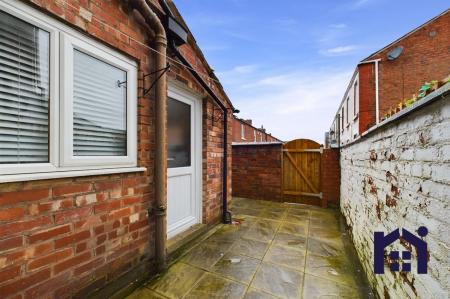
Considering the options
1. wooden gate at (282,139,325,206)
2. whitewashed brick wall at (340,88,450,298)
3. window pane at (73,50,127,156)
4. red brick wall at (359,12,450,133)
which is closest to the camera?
whitewashed brick wall at (340,88,450,298)

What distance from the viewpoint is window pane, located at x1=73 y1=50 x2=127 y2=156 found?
174cm

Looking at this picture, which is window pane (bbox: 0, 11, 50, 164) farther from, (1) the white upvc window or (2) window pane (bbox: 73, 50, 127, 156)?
(2) window pane (bbox: 73, 50, 127, 156)

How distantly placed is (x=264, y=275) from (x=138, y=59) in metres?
2.98

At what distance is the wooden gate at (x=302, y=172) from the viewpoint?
625 centimetres

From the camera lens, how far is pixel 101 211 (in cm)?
187

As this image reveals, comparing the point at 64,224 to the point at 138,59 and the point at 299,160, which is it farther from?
the point at 299,160

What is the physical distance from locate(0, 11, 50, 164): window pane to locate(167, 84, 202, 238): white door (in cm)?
167

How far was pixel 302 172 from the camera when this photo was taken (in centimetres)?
641

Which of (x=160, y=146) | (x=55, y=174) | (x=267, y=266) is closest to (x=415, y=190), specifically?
(x=267, y=266)

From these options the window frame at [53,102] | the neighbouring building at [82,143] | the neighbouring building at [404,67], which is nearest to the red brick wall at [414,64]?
the neighbouring building at [404,67]

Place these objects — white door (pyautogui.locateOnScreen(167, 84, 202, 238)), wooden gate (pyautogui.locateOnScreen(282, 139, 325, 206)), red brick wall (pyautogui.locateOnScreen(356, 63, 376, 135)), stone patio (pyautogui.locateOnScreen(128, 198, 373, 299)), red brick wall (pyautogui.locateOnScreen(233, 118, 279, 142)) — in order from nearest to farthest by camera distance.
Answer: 1. stone patio (pyautogui.locateOnScreen(128, 198, 373, 299))
2. white door (pyautogui.locateOnScreen(167, 84, 202, 238))
3. wooden gate (pyautogui.locateOnScreen(282, 139, 325, 206))
4. red brick wall (pyautogui.locateOnScreen(356, 63, 376, 135))
5. red brick wall (pyautogui.locateOnScreen(233, 118, 279, 142))

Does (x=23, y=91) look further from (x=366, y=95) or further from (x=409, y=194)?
(x=366, y=95)

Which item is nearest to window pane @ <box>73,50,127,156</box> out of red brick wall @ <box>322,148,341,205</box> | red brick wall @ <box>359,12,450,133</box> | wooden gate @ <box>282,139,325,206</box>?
wooden gate @ <box>282,139,325,206</box>

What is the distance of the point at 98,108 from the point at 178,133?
1.53 meters
